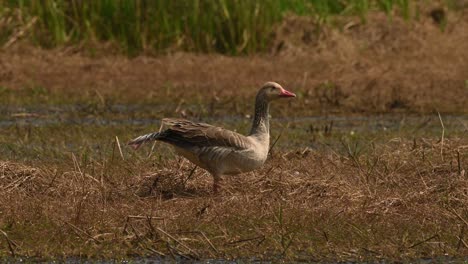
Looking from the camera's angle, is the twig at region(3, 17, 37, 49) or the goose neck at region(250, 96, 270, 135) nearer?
the goose neck at region(250, 96, 270, 135)

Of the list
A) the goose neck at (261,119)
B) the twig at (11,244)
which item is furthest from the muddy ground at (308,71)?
the twig at (11,244)

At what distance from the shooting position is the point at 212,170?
364 inches

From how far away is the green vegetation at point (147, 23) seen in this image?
17.0 metres

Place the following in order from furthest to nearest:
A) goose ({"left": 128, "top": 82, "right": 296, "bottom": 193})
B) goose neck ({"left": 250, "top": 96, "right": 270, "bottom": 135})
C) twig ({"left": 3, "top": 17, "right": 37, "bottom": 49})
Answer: twig ({"left": 3, "top": 17, "right": 37, "bottom": 49}), goose neck ({"left": 250, "top": 96, "right": 270, "bottom": 135}), goose ({"left": 128, "top": 82, "right": 296, "bottom": 193})

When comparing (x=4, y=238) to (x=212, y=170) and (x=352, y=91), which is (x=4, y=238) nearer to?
(x=212, y=170)

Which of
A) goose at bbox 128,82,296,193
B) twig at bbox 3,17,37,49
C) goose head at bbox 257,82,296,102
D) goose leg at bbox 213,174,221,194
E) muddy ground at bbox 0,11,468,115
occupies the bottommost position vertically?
muddy ground at bbox 0,11,468,115

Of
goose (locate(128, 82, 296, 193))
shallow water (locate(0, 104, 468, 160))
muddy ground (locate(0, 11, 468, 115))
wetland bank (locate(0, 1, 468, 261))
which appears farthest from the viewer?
muddy ground (locate(0, 11, 468, 115))

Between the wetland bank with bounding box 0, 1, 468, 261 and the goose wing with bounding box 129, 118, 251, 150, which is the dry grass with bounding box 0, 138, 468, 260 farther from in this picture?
the goose wing with bounding box 129, 118, 251, 150

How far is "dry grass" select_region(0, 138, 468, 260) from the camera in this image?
7.74 meters

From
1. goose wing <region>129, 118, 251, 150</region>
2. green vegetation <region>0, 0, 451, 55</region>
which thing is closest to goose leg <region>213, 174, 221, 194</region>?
goose wing <region>129, 118, 251, 150</region>

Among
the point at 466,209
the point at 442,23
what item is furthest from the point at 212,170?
the point at 442,23

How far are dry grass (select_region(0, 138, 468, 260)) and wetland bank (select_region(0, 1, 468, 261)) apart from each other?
0.05ft

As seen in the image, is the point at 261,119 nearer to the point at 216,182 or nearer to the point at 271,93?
the point at 271,93

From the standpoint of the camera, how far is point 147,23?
1712 cm
